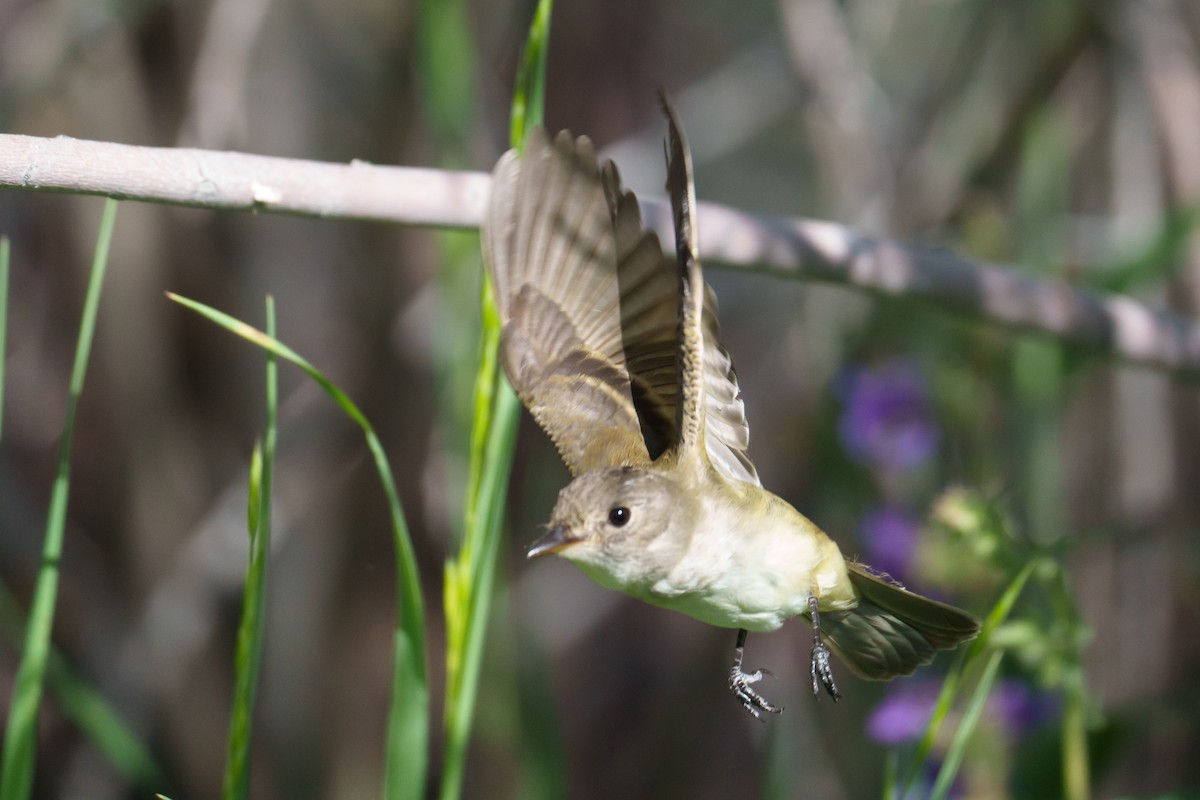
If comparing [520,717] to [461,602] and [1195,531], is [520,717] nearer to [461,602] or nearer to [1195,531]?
[461,602]

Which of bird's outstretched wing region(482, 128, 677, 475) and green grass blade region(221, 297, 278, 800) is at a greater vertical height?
bird's outstretched wing region(482, 128, 677, 475)

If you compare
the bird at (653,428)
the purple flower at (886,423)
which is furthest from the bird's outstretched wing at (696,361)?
the purple flower at (886,423)

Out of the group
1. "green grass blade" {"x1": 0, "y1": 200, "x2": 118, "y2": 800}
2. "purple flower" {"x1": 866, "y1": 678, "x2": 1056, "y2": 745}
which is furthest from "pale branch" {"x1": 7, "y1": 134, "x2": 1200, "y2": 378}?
"purple flower" {"x1": 866, "y1": 678, "x2": 1056, "y2": 745}

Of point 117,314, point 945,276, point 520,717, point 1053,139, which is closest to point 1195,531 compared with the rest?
point 1053,139

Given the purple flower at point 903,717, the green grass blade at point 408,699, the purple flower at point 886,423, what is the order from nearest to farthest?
1. the green grass blade at point 408,699
2. the purple flower at point 903,717
3. the purple flower at point 886,423

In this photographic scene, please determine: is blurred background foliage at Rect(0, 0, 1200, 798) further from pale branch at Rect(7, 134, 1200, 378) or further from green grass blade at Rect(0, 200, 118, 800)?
green grass blade at Rect(0, 200, 118, 800)

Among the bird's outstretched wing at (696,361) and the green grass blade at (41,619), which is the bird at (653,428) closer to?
the bird's outstretched wing at (696,361)
